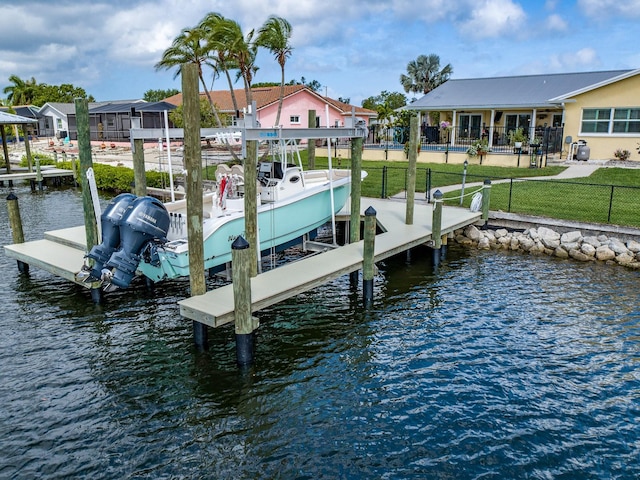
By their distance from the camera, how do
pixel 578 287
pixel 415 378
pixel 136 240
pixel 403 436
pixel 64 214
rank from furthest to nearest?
pixel 64 214 → pixel 578 287 → pixel 136 240 → pixel 415 378 → pixel 403 436

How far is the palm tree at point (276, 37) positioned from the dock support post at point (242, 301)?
13639 millimetres

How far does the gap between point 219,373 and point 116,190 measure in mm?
19208

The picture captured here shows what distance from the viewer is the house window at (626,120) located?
24.9 metres

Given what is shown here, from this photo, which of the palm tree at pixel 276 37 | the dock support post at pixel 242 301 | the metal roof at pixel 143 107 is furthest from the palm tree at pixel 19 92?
the dock support post at pixel 242 301

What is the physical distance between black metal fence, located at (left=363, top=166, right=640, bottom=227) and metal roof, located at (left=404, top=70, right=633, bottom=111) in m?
10.4

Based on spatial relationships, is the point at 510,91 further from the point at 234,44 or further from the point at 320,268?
the point at 320,268

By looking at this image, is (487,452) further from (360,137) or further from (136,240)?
(360,137)

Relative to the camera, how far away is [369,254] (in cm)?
1048

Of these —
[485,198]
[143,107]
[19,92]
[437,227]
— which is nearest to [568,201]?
[485,198]

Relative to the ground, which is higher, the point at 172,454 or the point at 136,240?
the point at 136,240

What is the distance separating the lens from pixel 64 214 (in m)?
19.5

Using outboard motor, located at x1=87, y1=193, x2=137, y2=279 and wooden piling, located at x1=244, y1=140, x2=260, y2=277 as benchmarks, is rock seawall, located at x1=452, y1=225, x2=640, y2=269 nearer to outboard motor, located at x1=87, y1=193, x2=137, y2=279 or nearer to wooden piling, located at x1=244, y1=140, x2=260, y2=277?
wooden piling, located at x1=244, y1=140, x2=260, y2=277

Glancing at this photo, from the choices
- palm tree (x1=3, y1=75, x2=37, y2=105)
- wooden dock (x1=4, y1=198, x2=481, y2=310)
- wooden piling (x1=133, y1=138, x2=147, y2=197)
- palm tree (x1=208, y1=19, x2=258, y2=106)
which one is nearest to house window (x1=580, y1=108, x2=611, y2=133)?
wooden dock (x1=4, y1=198, x2=481, y2=310)

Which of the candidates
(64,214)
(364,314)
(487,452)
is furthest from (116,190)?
(487,452)
